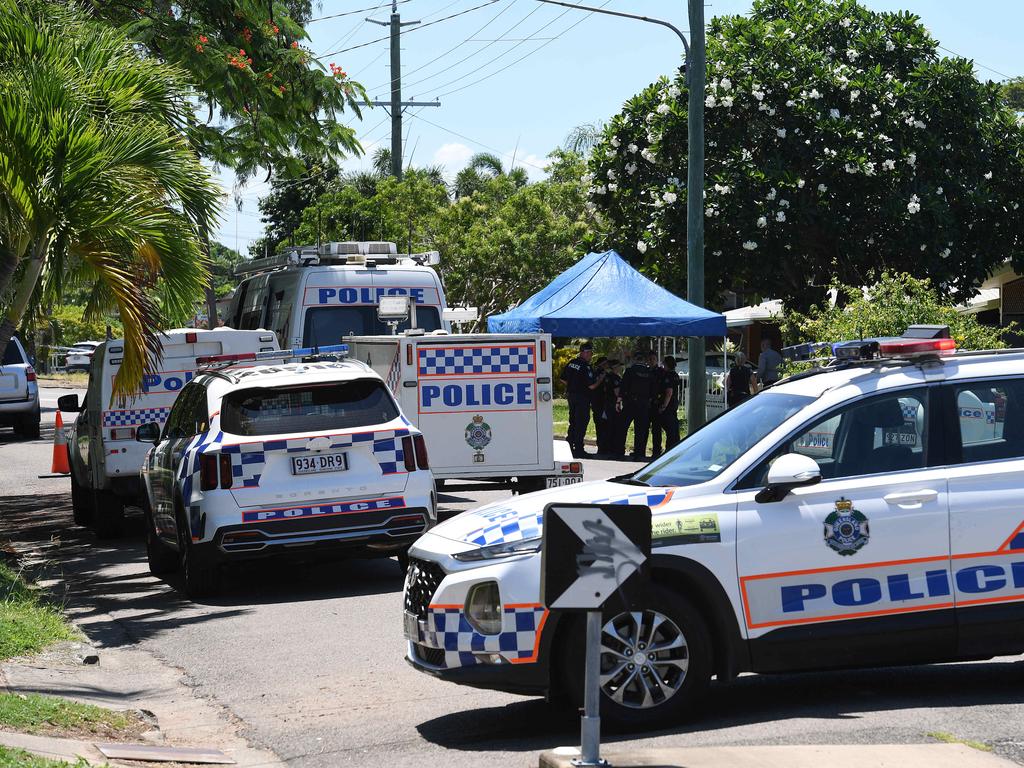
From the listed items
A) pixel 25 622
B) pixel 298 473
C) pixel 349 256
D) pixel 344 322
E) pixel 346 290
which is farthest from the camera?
pixel 349 256

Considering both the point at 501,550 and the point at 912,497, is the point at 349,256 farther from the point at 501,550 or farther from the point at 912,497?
the point at 912,497

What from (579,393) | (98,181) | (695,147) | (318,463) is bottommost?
(318,463)

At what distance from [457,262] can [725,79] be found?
15.4 meters

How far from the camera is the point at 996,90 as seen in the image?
28.1 metres

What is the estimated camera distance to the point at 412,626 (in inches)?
262

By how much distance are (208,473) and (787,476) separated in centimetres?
529

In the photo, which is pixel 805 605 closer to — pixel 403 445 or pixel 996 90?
pixel 403 445

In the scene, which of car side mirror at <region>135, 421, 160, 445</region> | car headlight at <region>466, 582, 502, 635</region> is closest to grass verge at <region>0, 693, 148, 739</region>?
car headlight at <region>466, 582, 502, 635</region>

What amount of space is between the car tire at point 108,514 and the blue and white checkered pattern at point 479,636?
30.1ft

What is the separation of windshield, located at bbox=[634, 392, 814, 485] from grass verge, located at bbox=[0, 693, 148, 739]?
2.89 metres

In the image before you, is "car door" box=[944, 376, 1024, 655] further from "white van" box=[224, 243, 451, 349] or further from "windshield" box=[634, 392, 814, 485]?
"white van" box=[224, 243, 451, 349]

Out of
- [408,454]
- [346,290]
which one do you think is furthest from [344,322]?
[408,454]

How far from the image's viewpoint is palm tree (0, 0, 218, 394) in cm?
1034

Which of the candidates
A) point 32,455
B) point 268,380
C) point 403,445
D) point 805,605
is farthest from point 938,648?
point 32,455
